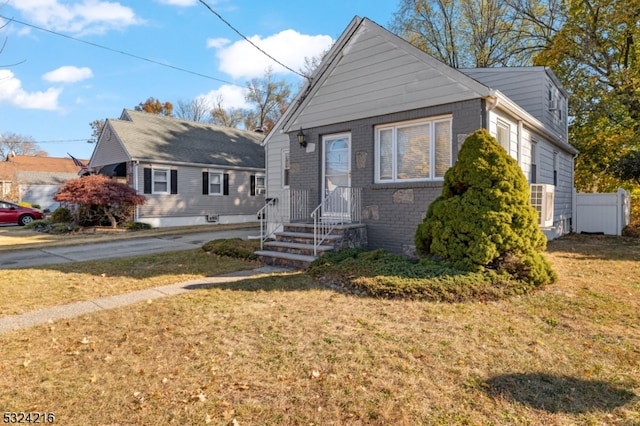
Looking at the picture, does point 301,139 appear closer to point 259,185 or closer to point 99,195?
point 99,195

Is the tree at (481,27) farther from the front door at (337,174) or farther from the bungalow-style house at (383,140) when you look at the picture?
the front door at (337,174)

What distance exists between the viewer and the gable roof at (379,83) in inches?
283

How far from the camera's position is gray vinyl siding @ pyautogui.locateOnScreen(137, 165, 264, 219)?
17.2 m

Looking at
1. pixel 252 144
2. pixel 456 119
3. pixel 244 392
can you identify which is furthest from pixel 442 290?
pixel 252 144

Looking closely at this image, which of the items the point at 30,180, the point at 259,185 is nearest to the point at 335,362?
the point at 259,185

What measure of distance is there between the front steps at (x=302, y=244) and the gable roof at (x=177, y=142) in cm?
1120

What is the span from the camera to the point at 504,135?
7883mm

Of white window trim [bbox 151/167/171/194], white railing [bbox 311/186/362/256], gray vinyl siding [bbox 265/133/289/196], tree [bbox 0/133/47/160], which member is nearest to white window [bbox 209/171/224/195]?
white window trim [bbox 151/167/171/194]

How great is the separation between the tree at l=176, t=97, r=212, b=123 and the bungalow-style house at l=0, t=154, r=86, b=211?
12699 millimetres

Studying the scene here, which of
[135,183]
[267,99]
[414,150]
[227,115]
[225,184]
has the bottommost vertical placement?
Result: [135,183]

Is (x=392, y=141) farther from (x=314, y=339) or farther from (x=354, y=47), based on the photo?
(x=314, y=339)

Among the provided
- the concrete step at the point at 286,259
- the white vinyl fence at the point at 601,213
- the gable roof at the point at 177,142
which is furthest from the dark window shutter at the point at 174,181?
the white vinyl fence at the point at 601,213

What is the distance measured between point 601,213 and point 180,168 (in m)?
17.4

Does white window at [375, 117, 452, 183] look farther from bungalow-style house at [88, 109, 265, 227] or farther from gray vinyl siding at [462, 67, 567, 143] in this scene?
bungalow-style house at [88, 109, 265, 227]
